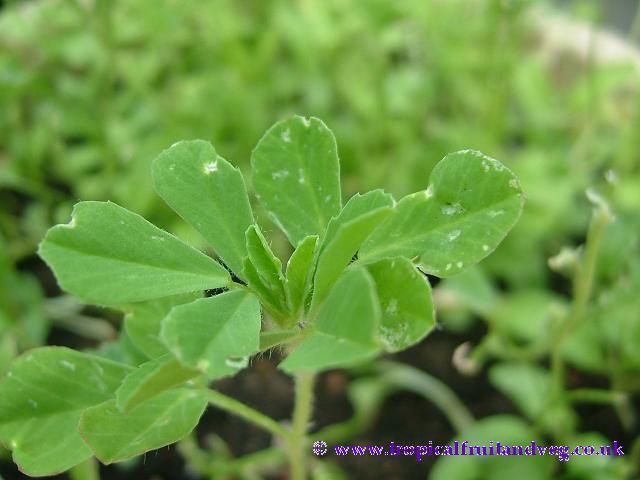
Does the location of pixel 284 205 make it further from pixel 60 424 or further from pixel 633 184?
pixel 633 184

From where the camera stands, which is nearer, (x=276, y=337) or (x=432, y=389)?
(x=276, y=337)

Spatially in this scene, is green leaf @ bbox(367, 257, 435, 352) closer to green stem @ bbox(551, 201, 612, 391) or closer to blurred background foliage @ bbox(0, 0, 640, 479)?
green stem @ bbox(551, 201, 612, 391)

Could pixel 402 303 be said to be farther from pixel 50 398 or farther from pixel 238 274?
pixel 50 398

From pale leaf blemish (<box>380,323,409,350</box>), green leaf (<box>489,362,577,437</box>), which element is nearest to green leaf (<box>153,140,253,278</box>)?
pale leaf blemish (<box>380,323,409,350</box>)

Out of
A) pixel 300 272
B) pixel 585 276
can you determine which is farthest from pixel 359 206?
pixel 585 276

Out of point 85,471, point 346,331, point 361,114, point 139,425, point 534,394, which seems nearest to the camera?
point 346,331

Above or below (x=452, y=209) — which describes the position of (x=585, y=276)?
below
